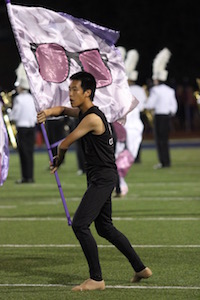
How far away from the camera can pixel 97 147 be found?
9.09 metres

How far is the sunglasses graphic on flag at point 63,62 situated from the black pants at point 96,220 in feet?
7.77

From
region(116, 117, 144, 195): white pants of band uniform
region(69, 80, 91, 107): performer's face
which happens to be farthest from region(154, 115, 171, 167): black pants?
region(69, 80, 91, 107): performer's face

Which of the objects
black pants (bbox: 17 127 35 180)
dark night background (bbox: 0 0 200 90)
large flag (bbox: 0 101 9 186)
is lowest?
dark night background (bbox: 0 0 200 90)

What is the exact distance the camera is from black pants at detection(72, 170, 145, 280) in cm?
902

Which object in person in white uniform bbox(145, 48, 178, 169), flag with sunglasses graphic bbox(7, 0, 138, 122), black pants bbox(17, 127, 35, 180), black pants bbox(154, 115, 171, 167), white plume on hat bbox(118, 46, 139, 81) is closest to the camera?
flag with sunglasses graphic bbox(7, 0, 138, 122)

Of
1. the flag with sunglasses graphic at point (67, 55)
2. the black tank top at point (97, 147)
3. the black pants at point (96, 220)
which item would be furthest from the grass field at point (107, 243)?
the flag with sunglasses graphic at point (67, 55)

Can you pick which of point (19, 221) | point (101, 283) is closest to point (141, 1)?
point (19, 221)

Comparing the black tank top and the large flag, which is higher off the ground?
the black tank top

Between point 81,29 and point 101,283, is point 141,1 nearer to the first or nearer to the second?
point 81,29

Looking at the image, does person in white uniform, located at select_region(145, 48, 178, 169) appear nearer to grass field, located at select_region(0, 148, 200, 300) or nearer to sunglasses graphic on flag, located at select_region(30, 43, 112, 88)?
grass field, located at select_region(0, 148, 200, 300)

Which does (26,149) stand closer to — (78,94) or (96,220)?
(96,220)

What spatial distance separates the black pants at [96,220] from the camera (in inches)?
355

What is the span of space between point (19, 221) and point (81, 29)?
3.47 m

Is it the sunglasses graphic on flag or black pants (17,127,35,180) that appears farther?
black pants (17,127,35,180)
